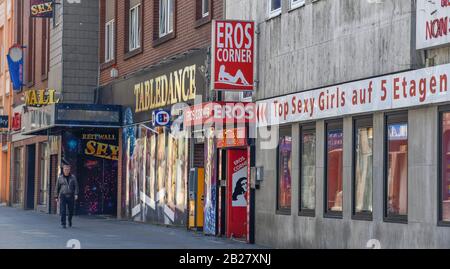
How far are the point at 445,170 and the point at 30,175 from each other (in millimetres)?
34687

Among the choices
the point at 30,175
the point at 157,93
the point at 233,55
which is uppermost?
the point at 233,55

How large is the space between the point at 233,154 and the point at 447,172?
33.7 ft

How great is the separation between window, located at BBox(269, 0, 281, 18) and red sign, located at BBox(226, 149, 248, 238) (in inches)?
153

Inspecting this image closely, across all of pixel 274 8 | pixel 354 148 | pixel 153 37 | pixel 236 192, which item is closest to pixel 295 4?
pixel 274 8

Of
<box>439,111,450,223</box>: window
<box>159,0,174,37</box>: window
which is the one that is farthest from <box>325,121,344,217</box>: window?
<box>159,0,174,37</box>: window

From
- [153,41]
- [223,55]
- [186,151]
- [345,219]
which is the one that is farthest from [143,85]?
[345,219]

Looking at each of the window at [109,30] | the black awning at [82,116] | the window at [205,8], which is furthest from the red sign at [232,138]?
the window at [109,30]

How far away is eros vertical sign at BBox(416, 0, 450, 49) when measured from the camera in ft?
53.4

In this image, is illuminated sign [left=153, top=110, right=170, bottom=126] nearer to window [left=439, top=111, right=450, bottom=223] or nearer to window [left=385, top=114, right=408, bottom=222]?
window [left=385, top=114, right=408, bottom=222]

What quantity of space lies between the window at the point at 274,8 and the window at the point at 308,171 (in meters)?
2.79

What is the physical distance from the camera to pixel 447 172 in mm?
16453

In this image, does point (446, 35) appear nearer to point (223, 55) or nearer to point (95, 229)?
point (223, 55)

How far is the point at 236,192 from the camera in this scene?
26141 mm

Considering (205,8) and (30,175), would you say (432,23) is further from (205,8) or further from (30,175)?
(30,175)
